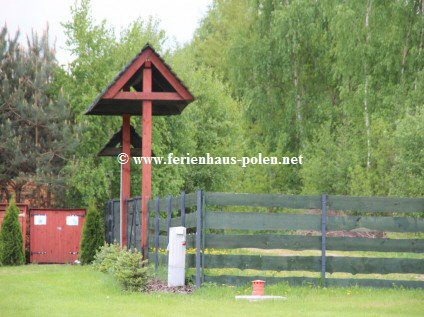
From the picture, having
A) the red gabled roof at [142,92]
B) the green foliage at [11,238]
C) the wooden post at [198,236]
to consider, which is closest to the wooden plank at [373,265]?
the wooden post at [198,236]

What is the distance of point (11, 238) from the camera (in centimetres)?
2486

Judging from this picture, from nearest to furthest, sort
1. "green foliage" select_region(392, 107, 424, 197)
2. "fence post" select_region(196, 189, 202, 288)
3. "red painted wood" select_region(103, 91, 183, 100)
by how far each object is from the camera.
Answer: "fence post" select_region(196, 189, 202, 288)
"red painted wood" select_region(103, 91, 183, 100)
"green foliage" select_region(392, 107, 424, 197)

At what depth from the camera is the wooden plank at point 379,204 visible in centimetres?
1484

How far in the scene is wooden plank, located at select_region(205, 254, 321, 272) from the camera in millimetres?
14578

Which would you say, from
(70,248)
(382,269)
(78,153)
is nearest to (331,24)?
(78,153)

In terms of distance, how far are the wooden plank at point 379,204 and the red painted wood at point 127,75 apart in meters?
4.99

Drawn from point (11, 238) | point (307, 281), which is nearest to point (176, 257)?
point (307, 281)

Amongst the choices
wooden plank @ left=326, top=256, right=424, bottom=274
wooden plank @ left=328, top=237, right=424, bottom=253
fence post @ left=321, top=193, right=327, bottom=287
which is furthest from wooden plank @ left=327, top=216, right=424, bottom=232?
wooden plank @ left=326, top=256, right=424, bottom=274

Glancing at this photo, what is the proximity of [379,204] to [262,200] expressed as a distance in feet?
6.69

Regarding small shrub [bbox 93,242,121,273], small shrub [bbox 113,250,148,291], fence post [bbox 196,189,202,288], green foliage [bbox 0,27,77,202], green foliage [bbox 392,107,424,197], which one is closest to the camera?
small shrub [bbox 113,250,148,291]

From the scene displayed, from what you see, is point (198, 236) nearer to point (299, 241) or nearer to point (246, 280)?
point (246, 280)

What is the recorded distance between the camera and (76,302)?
13.0 metres

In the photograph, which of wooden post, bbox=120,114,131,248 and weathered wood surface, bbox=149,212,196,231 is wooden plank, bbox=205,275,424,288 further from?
wooden post, bbox=120,114,131,248

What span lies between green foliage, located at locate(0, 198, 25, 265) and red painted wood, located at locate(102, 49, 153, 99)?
28.8 ft
